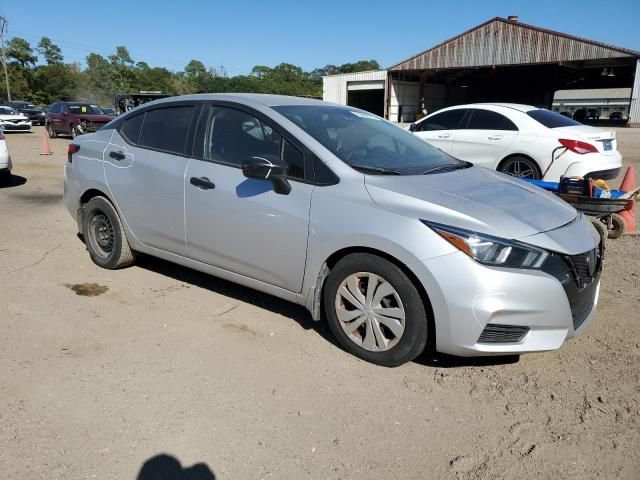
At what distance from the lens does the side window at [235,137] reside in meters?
3.75

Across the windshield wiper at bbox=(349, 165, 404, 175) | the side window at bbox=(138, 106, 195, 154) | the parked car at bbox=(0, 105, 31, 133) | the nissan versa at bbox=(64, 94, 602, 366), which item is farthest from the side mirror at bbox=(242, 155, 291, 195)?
the parked car at bbox=(0, 105, 31, 133)

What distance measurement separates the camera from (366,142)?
3.90m

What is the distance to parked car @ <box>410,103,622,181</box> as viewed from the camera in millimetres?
7883

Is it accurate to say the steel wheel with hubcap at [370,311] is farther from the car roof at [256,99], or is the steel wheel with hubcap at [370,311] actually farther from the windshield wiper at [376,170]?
the car roof at [256,99]

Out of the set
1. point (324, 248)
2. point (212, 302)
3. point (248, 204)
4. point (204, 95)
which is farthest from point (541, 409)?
point (204, 95)

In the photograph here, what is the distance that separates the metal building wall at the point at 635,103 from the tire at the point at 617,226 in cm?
2576

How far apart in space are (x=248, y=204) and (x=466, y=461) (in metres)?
2.14

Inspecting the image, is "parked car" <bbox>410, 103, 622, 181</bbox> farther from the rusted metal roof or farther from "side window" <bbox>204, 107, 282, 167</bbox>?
the rusted metal roof

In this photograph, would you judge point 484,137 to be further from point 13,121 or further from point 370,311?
point 13,121

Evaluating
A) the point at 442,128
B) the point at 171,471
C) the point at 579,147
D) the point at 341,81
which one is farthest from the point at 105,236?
the point at 341,81

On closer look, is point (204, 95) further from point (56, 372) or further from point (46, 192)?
point (46, 192)

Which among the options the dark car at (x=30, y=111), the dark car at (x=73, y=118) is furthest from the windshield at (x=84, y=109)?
the dark car at (x=30, y=111)

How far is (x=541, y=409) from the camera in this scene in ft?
9.57

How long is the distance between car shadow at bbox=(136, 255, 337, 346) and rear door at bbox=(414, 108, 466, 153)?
569cm
